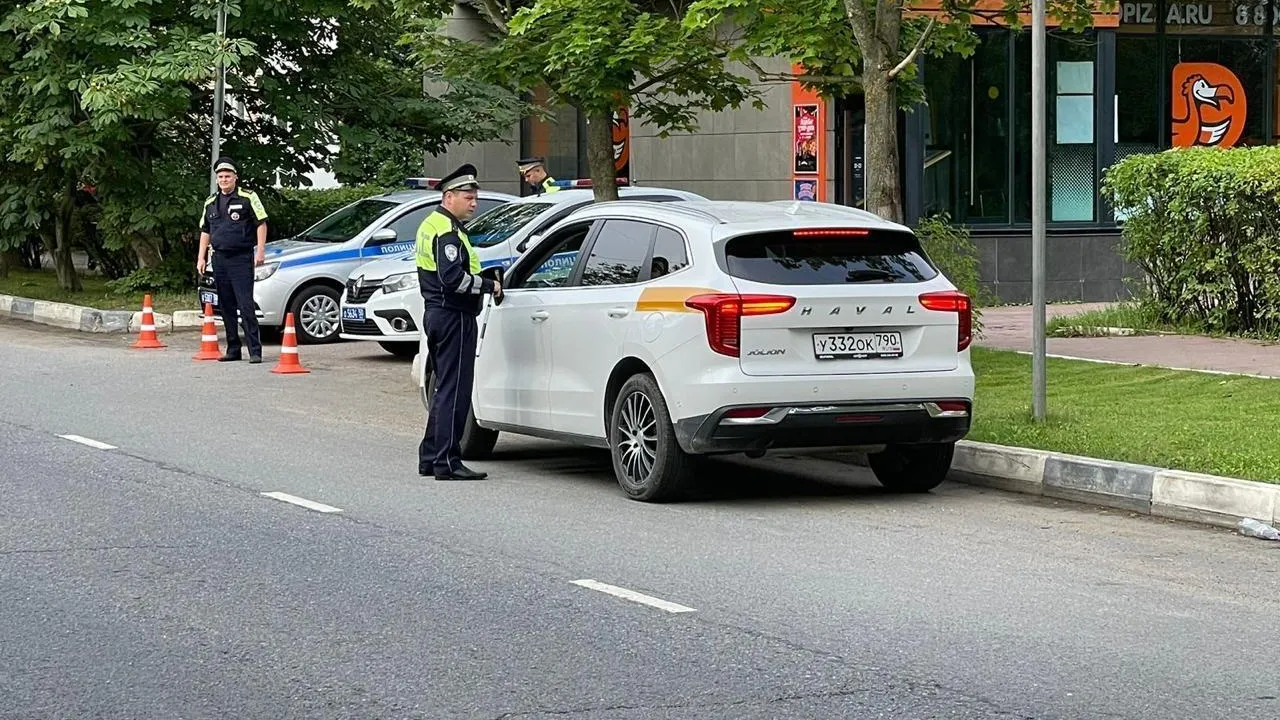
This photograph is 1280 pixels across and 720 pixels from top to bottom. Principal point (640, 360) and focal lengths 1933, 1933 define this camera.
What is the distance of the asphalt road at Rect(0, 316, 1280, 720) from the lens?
20.4 ft

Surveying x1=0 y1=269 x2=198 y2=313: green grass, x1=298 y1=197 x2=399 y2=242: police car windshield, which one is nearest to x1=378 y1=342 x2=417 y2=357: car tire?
x1=298 y1=197 x2=399 y2=242: police car windshield

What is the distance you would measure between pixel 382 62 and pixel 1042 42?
54.0 ft

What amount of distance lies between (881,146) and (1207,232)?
4.24 meters

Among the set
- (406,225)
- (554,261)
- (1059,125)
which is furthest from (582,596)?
(1059,125)

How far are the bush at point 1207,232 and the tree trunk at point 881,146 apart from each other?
148 inches

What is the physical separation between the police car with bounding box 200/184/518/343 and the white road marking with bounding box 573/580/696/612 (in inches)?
492

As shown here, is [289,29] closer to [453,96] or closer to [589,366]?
[453,96]

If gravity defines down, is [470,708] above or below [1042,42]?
below

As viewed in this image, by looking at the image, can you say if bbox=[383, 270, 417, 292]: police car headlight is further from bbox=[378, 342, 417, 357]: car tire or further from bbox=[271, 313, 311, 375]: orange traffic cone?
bbox=[271, 313, 311, 375]: orange traffic cone

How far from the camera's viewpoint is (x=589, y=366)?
10.8 m

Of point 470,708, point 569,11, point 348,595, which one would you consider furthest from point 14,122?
point 470,708

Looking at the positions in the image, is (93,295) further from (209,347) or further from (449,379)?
(449,379)

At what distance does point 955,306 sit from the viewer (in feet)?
33.8

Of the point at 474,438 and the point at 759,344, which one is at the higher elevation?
the point at 759,344
